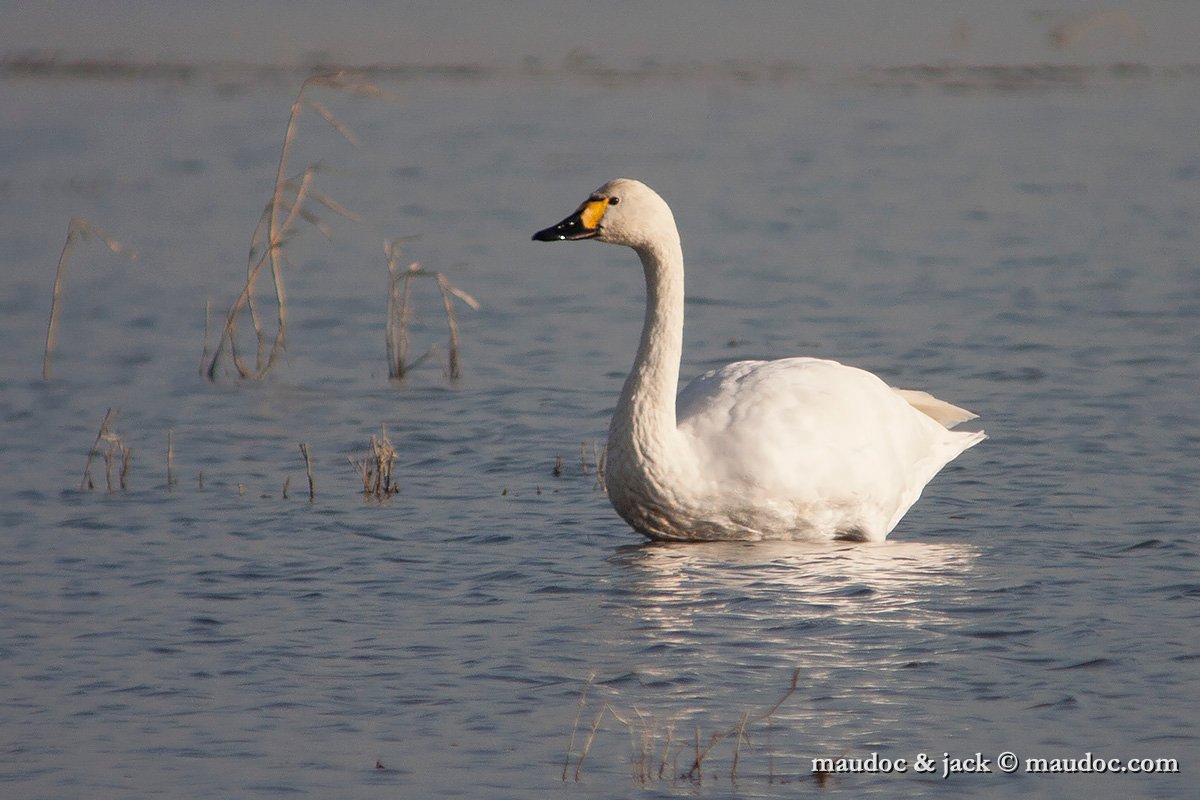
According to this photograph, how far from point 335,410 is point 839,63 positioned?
53.3 ft

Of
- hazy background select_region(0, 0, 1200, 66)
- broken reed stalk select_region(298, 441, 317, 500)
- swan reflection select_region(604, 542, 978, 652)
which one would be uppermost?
hazy background select_region(0, 0, 1200, 66)

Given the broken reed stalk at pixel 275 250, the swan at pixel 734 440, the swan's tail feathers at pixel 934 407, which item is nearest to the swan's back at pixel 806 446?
the swan at pixel 734 440

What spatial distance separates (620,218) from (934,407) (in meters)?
2.04

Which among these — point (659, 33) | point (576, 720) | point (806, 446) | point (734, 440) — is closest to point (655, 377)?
point (734, 440)

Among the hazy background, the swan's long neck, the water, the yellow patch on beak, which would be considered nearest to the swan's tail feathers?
the water

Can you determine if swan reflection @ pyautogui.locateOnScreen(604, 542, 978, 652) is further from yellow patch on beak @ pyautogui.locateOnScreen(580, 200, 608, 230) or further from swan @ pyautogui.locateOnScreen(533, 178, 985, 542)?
yellow patch on beak @ pyautogui.locateOnScreen(580, 200, 608, 230)

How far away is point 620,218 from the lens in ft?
29.8

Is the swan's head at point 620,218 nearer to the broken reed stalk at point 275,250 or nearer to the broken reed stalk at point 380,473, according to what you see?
the broken reed stalk at point 380,473

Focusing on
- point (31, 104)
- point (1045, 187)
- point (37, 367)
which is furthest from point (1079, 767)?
point (31, 104)

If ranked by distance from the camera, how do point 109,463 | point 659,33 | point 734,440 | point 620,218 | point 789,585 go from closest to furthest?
point 789,585 < point 734,440 < point 620,218 < point 109,463 < point 659,33

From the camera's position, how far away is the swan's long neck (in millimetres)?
8641

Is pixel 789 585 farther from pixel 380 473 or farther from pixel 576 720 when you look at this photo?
pixel 380 473

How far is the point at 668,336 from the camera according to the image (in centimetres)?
912

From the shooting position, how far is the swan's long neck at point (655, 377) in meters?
8.64
